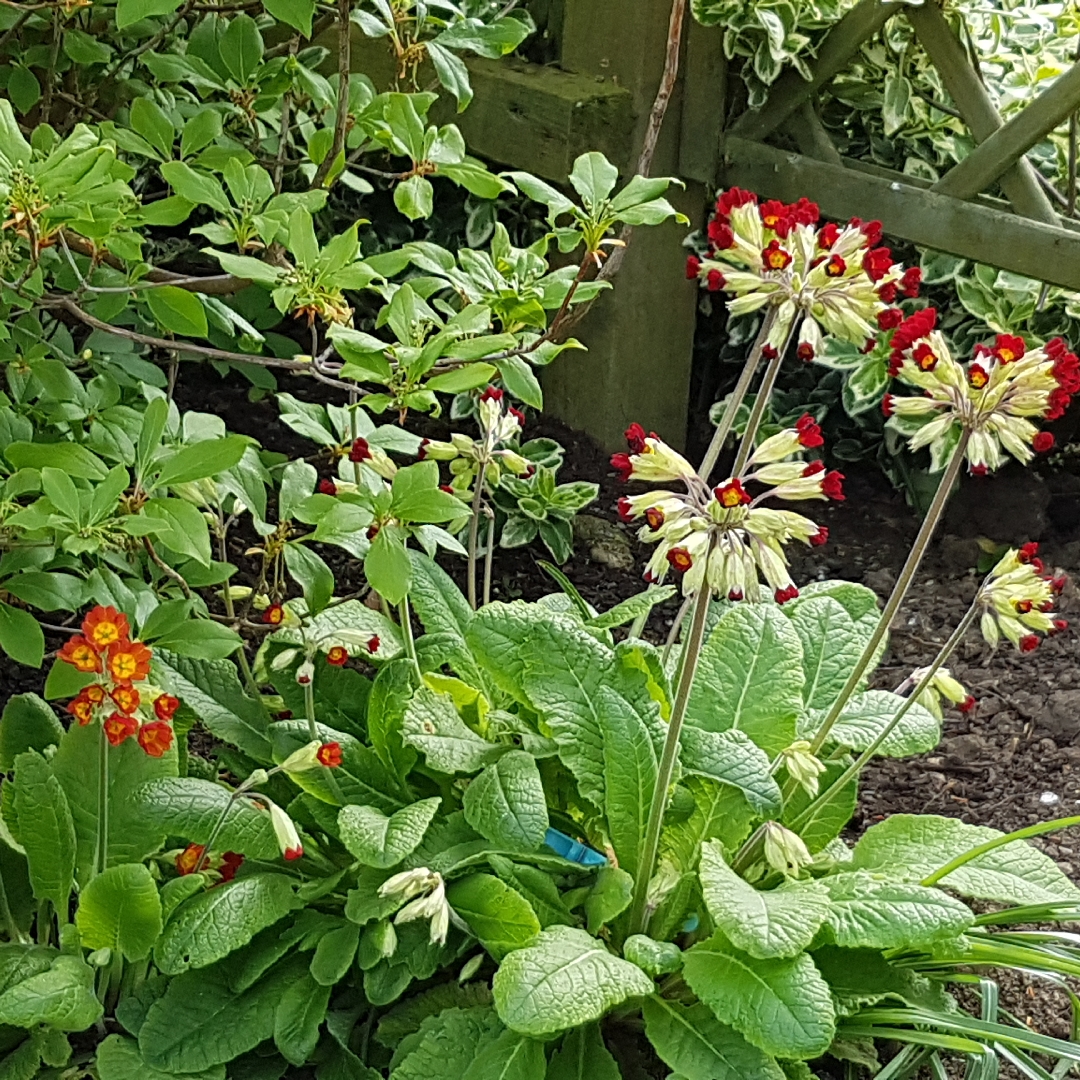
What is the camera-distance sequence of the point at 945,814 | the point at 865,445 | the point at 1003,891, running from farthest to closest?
the point at 865,445, the point at 945,814, the point at 1003,891

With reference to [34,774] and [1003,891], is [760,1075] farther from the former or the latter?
[34,774]

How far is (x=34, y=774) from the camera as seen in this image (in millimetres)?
1721

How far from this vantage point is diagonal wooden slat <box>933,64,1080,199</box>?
2.46 meters

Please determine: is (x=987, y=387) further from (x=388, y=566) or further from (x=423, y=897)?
(x=423, y=897)

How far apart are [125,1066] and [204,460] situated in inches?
28.7

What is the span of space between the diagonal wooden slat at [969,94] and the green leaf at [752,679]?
1155 mm

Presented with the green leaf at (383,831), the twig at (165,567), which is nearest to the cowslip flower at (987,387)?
the green leaf at (383,831)

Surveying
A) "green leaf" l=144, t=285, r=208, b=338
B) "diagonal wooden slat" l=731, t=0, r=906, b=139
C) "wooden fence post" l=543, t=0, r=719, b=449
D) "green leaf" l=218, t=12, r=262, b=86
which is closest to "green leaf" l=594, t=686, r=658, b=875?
"green leaf" l=144, t=285, r=208, b=338

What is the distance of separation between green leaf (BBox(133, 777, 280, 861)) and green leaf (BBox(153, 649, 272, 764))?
0.49ft

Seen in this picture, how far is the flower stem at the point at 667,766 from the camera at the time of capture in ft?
4.88

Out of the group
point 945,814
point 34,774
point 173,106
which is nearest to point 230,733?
point 34,774

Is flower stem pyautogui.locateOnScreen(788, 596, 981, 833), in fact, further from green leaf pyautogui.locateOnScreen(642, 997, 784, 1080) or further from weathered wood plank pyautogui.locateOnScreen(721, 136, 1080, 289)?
weathered wood plank pyautogui.locateOnScreen(721, 136, 1080, 289)

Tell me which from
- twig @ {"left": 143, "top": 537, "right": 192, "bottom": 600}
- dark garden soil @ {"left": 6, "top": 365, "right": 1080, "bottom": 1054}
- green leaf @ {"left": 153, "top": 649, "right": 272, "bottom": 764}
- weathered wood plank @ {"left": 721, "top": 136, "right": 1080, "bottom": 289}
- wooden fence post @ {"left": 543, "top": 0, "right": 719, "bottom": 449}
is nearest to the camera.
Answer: twig @ {"left": 143, "top": 537, "right": 192, "bottom": 600}

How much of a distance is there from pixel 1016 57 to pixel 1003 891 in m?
2.04
